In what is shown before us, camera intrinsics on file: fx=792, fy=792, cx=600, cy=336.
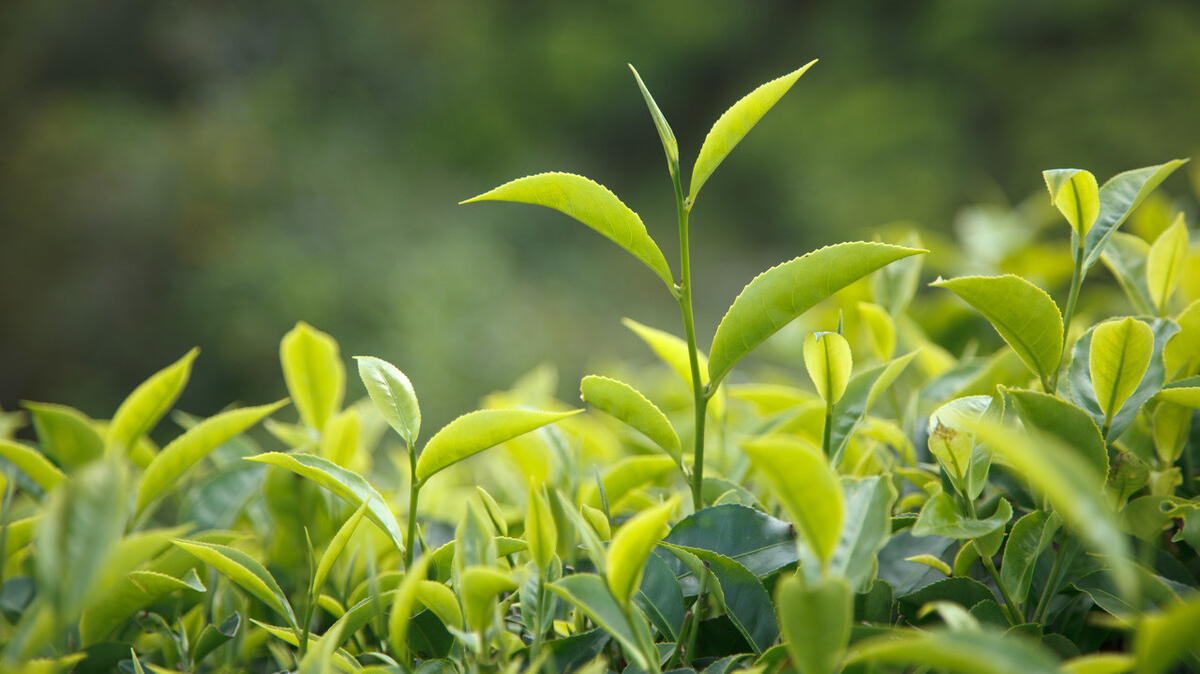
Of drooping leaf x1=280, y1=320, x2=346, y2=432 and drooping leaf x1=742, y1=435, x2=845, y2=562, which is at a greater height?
drooping leaf x1=742, y1=435, x2=845, y2=562

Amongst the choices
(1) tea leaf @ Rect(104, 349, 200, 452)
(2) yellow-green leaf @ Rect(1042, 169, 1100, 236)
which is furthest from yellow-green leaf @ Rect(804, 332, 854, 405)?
(1) tea leaf @ Rect(104, 349, 200, 452)

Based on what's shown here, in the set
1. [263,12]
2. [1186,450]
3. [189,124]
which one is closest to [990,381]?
[1186,450]

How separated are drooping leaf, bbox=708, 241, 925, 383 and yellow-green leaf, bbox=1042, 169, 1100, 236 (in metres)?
0.09

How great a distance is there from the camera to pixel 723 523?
0.35 m

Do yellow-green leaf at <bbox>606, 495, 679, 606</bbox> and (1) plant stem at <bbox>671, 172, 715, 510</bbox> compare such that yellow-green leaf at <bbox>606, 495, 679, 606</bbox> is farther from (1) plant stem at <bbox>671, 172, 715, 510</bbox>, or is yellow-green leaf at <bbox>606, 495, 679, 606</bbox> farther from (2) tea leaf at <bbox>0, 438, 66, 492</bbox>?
(2) tea leaf at <bbox>0, 438, 66, 492</bbox>

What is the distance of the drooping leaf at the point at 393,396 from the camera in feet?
1.14

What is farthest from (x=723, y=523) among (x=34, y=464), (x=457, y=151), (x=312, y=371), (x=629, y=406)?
(x=457, y=151)

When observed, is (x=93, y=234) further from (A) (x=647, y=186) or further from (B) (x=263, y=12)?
(A) (x=647, y=186)

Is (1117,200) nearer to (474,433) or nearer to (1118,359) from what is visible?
(1118,359)

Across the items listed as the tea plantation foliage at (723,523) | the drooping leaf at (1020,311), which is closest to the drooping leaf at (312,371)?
the tea plantation foliage at (723,523)

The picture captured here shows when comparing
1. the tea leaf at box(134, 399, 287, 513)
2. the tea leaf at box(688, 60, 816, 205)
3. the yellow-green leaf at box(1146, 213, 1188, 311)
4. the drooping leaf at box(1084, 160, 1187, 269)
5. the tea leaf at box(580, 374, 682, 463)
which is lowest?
the tea leaf at box(134, 399, 287, 513)

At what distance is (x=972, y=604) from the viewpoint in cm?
34

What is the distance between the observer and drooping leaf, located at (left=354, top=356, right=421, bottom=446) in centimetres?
35

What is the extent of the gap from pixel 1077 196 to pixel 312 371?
1.37 ft
